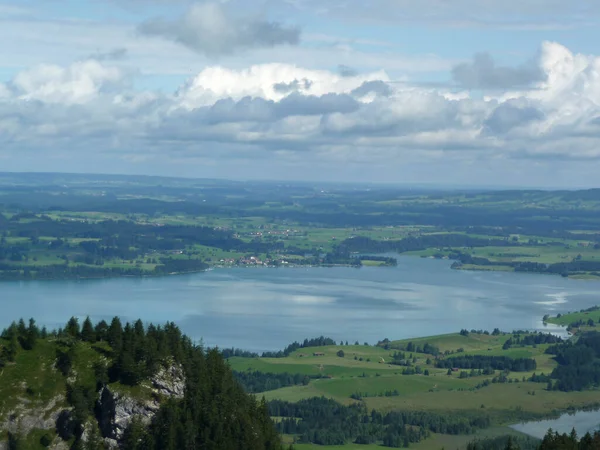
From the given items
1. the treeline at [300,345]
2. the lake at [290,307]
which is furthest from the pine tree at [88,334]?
the lake at [290,307]

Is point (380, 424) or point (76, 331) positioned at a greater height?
point (76, 331)

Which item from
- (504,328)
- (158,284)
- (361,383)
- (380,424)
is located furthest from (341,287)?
(380,424)

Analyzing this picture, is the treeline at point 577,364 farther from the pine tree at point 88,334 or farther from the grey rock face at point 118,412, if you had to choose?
the grey rock face at point 118,412

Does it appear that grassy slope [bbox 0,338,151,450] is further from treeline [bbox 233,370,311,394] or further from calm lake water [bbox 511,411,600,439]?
treeline [bbox 233,370,311,394]

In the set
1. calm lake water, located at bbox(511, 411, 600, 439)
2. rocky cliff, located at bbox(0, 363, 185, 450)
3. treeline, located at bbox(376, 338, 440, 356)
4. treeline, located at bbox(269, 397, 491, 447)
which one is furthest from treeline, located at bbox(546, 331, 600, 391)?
rocky cliff, located at bbox(0, 363, 185, 450)

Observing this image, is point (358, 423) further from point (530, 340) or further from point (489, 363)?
point (530, 340)

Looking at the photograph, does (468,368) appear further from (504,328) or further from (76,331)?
(76,331)
